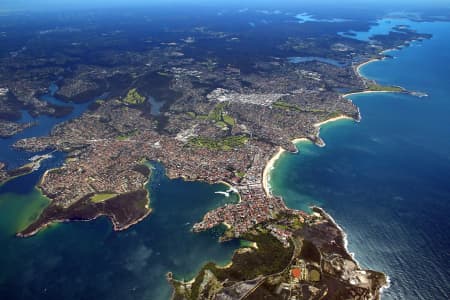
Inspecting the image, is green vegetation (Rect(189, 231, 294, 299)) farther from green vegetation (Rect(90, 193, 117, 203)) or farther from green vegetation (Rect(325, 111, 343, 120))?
green vegetation (Rect(325, 111, 343, 120))

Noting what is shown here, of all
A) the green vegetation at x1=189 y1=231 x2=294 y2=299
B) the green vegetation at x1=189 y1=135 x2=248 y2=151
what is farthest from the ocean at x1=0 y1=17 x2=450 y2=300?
the green vegetation at x1=189 y1=135 x2=248 y2=151

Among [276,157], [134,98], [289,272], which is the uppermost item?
[289,272]

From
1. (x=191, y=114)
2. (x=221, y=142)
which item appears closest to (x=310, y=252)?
(x=221, y=142)

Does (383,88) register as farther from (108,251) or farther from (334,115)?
(108,251)

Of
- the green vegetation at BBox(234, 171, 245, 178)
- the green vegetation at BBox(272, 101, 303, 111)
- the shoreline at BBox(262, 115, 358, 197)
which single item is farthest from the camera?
the green vegetation at BBox(272, 101, 303, 111)

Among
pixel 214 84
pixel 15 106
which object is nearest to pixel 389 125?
pixel 214 84

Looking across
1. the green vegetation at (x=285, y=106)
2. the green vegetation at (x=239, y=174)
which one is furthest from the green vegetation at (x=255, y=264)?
the green vegetation at (x=285, y=106)
